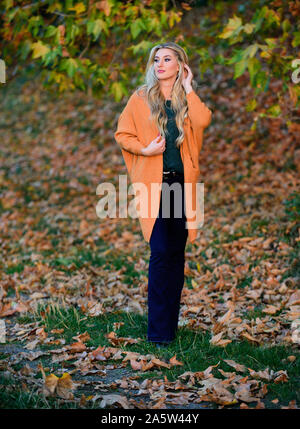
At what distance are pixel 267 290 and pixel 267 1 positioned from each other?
3.14 metres

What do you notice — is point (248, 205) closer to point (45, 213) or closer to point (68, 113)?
point (45, 213)

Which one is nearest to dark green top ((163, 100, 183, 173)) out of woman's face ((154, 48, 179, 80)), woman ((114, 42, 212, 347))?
woman ((114, 42, 212, 347))

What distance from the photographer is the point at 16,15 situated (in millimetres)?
5469

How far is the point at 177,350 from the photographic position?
13.0ft

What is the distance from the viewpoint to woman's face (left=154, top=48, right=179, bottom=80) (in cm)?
390

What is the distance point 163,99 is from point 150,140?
0.35 metres

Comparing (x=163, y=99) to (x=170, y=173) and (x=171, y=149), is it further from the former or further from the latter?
(x=170, y=173)

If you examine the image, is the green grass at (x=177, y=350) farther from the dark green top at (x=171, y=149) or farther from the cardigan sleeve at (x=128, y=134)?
the cardigan sleeve at (x=128, y=134)

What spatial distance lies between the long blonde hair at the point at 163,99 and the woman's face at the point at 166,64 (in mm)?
38

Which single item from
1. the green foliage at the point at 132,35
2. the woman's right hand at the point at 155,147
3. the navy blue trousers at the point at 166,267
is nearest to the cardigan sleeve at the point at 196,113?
the woman's right hand at the point at 155,147

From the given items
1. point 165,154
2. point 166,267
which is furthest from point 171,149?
point 166,267

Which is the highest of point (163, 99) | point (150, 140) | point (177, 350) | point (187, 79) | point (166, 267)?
point (187, 79)

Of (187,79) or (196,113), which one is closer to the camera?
(196,113)

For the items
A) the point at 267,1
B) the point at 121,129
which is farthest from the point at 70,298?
the point at 267,1
